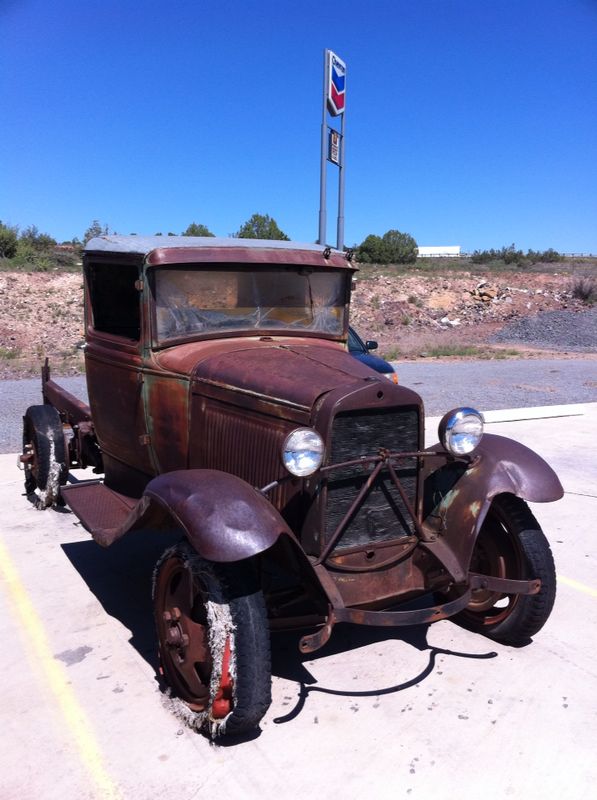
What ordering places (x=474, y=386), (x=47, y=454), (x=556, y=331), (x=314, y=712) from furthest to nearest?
1. (x=556, y=331)
2. (x=474, y=386)
3. (x=47, y=454)
4. (x=314, y=712)

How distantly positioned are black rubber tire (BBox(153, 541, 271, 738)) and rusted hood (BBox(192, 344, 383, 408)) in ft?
2.58

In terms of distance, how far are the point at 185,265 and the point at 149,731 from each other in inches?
89.6

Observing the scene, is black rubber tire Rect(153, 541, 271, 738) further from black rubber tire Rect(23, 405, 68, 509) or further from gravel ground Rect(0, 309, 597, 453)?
gravel ground Rect(0, 309, 597, 453)

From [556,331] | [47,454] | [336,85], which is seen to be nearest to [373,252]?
[556,331]

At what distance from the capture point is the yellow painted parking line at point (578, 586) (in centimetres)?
402

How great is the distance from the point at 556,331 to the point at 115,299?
24.0 metres

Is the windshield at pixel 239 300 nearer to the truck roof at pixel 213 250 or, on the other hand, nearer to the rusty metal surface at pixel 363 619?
the truck roof at pixel 213 250

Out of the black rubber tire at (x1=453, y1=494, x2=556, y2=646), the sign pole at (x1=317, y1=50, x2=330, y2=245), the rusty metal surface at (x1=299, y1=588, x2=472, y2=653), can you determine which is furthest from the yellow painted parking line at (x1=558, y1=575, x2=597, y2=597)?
the sign pole at (x1=317, y1=50, x2=330, y2=245)

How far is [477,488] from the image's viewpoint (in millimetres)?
3180

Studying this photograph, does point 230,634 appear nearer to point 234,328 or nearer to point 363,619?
point 363,619

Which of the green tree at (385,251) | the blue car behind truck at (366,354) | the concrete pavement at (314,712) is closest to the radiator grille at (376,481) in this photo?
the concrete pavement at (314,712)

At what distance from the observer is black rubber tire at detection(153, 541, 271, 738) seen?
2504mm

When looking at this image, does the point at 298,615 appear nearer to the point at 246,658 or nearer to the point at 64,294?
the point at 246,658

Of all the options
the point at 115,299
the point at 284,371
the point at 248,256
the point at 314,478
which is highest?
the point at 248,256
